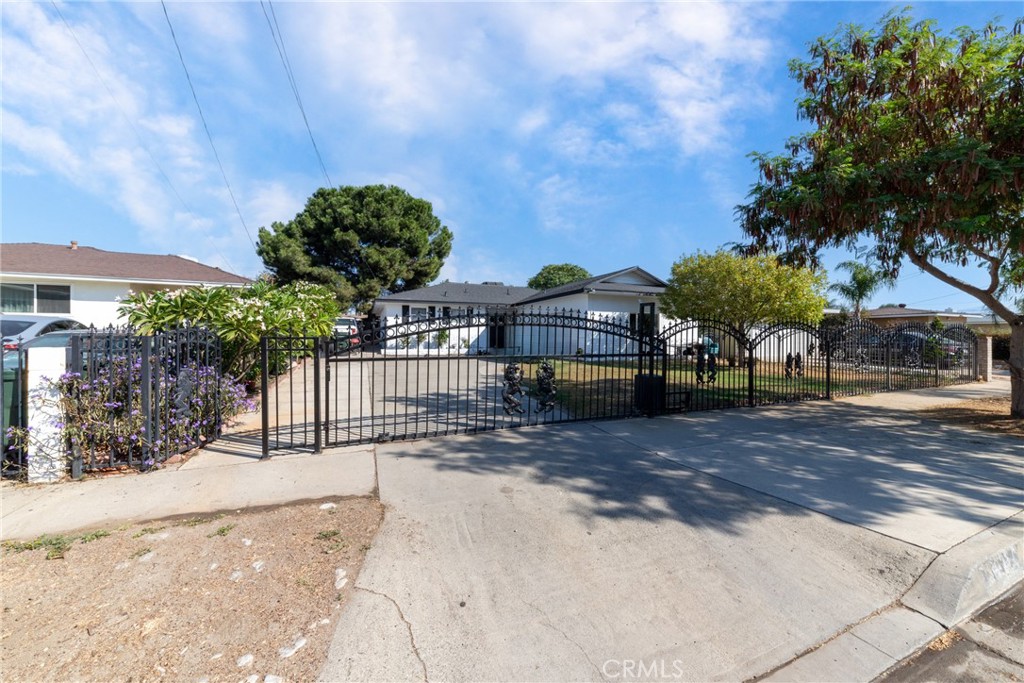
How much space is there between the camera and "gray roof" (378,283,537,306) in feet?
84.4

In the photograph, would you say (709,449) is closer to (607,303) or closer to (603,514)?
(603,514)

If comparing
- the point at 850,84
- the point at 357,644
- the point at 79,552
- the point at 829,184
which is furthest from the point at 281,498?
the point at 850,84

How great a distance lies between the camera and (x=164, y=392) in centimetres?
552

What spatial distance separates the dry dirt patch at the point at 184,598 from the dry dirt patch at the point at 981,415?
10279 mm

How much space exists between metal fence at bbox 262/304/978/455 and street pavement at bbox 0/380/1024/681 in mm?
1251

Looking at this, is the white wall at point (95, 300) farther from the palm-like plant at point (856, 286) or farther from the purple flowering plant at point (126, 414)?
the palm-like plant at point (856, 286)

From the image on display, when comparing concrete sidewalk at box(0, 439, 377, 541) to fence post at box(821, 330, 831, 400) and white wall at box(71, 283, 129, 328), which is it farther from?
white wall at box(71, 283, 129, 328)

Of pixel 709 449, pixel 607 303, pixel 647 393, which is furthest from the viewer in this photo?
pixel 607 303

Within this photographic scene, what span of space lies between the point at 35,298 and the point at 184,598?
20.6 m

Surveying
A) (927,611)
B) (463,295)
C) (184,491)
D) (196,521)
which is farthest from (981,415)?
(463,295)

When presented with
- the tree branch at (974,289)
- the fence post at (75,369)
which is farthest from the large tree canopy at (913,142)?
the fence post at (75,369)

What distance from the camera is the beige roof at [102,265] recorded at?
1636 centimetres

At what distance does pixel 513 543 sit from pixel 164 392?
4.79 m

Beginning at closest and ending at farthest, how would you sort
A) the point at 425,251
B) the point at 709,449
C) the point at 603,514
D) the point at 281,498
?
the point at 603,514 < the point at 281,498 < the point at 709,449 < the point at 425,251
